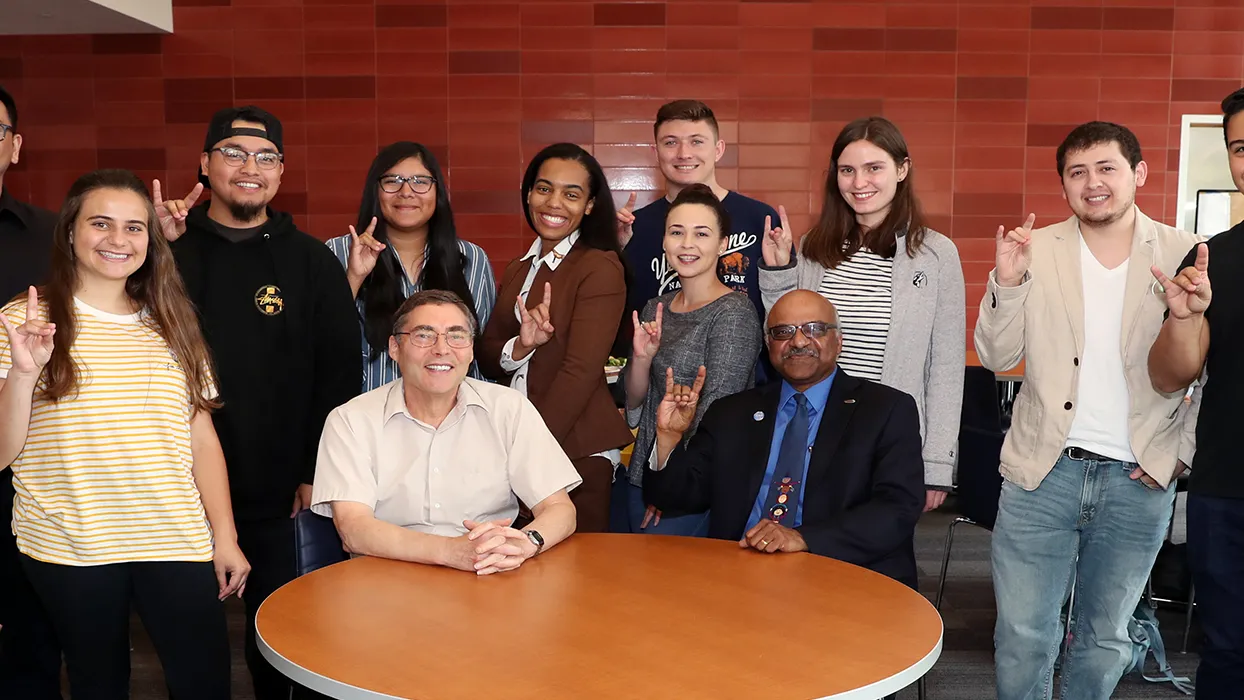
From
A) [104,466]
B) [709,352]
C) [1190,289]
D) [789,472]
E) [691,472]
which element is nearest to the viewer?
[104,466]

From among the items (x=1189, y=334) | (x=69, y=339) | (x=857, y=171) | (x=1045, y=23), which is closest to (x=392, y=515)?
(x=69, y=339)

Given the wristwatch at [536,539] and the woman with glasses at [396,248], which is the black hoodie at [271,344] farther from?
the wristwatch at [536,539]

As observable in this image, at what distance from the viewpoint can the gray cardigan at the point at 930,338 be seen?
9.30 ft

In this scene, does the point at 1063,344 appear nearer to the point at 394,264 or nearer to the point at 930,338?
the point at 930,338

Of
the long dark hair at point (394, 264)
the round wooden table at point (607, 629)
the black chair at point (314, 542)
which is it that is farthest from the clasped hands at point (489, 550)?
the long dark hair at point (394, 264)

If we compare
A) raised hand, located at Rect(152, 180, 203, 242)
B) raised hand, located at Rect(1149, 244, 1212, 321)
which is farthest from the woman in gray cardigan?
raised hand, located at Rect(152, 180, 203, 242)

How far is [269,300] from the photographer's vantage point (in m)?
2.74

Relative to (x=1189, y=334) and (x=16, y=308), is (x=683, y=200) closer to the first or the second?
(x=1189, y=334)

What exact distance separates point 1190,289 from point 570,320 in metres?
1.60

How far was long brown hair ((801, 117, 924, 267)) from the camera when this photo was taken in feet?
9.51

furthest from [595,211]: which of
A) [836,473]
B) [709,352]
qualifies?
[836,473]

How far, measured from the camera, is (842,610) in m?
1.91

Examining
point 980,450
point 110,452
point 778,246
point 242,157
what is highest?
point 242,157

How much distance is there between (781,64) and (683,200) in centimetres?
396
